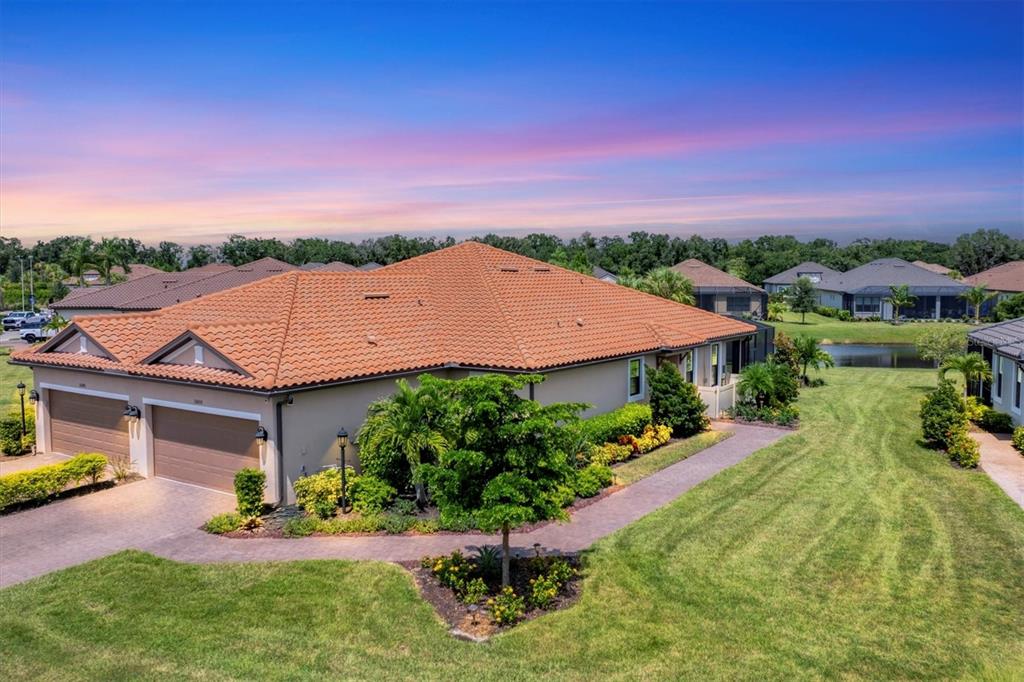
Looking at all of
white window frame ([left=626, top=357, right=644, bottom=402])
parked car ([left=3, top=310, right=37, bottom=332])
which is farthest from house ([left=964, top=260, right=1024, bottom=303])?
parked car ([left=3, top=310, right=37, bottom=332])

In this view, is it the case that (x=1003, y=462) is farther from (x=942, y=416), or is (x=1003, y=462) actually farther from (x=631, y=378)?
(x=631, y=378)

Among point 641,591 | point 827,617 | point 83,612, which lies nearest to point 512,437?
point 641,591

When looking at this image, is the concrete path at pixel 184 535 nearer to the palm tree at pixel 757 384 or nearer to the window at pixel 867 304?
the palm tree at pixel 757 384

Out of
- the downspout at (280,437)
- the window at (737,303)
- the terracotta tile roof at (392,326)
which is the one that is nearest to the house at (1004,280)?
the window at (737,303)

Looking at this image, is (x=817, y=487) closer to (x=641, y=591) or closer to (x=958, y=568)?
(x=958, y=568)

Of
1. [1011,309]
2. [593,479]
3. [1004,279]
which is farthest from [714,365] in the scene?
[1004,279]

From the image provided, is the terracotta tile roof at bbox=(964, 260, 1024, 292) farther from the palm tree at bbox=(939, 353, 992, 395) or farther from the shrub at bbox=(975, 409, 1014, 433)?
the shrub at bbox=(975, 409, 1014, 433)
